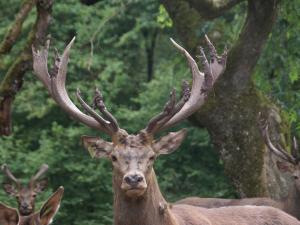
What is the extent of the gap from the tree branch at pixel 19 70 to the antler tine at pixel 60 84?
7.22 feet

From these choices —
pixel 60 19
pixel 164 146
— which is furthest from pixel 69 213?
pixel 164 146

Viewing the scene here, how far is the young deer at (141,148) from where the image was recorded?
9.70m

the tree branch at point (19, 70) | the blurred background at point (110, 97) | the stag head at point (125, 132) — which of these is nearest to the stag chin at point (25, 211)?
the stag head at point (125, 132)

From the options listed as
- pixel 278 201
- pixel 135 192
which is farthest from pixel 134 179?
pixel 278 201

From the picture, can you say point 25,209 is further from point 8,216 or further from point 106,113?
point 106,113

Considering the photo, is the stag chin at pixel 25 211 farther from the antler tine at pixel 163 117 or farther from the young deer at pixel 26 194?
the antler tine at pixel 163 117

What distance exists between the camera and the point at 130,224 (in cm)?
992

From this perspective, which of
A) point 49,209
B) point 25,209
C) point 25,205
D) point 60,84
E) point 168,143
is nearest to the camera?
point 49,209

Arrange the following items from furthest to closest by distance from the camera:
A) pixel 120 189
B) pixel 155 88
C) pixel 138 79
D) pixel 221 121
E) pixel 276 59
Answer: pixel 138 79, pixel 155 88, pixel 276 59, pixel 221 121, pixel 120 189

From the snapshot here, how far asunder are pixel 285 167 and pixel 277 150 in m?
0.65

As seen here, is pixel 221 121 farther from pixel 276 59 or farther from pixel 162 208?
A: pixel 162 208

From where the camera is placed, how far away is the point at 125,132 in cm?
1000

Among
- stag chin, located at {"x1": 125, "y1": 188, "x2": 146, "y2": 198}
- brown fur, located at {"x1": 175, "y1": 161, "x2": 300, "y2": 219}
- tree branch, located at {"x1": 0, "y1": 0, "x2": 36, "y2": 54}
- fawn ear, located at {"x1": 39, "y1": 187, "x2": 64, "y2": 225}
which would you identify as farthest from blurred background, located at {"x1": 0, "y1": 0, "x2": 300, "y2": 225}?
stag chin, located at {"x1": 125, "y1": 188, "x2": 146, "y2": 198}

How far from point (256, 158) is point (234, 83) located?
1081 millimetres
